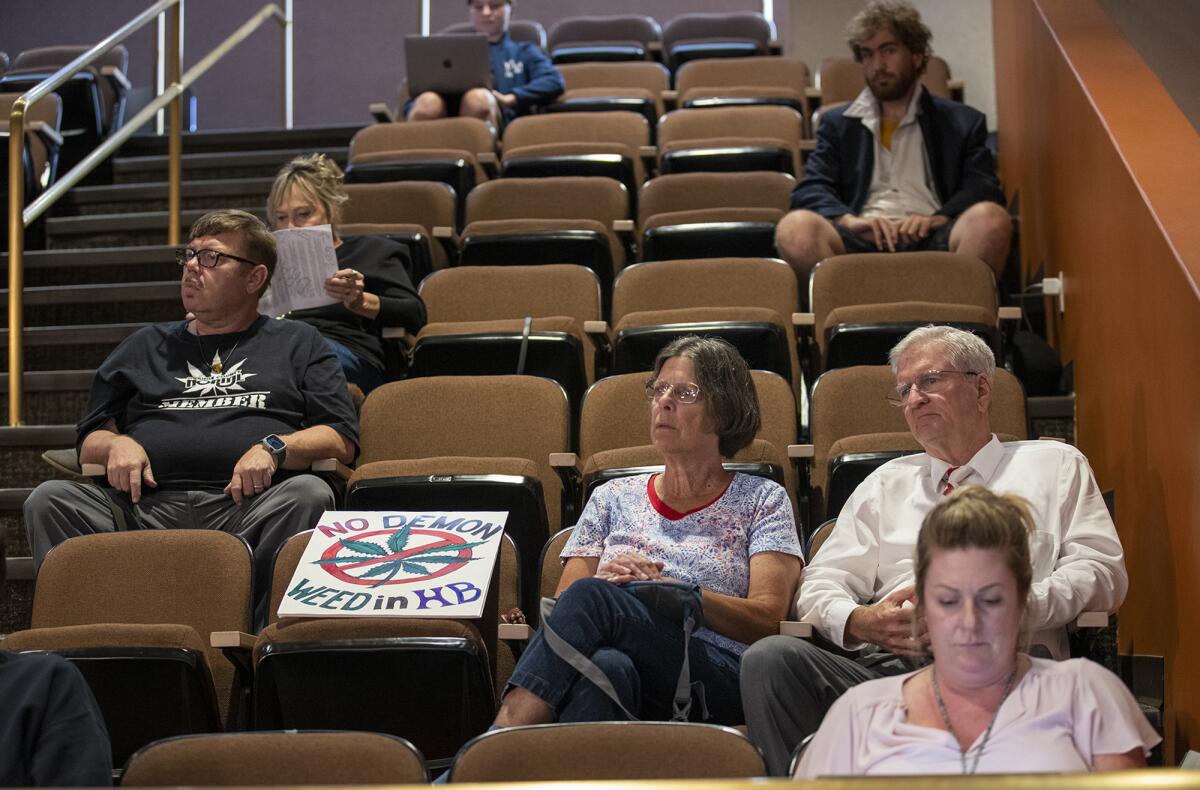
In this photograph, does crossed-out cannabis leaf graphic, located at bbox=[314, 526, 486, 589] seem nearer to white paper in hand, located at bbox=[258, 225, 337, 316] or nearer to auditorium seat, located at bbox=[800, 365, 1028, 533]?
auditorium seat, located at bbox=[800, 365, 1028, 533]

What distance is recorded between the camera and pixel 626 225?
408cm

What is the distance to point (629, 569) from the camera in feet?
6.94

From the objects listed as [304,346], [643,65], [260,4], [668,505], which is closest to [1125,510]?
[668,505]

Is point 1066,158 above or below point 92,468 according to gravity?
above

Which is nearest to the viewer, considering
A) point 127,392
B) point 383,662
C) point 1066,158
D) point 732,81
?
point 383,662

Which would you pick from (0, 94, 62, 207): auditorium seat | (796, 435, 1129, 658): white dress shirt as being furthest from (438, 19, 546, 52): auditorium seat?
(796, 435, 1129, 658): white dress shirt

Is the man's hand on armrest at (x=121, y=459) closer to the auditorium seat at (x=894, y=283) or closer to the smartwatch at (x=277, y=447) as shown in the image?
the smartwatch at (x=277, y=447)

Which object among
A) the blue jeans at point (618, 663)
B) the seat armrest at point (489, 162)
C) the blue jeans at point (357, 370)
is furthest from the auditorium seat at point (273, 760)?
the seat armrest at point (489, 162)

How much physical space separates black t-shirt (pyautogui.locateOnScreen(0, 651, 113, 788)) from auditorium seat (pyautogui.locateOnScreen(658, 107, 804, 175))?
3.05 meters

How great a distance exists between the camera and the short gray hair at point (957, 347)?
2332mm

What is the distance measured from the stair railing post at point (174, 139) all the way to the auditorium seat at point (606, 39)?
1.96m

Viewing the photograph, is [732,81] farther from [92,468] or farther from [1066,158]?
[92,468]

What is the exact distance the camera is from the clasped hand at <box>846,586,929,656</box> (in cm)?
199

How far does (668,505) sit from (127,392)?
119 cm
